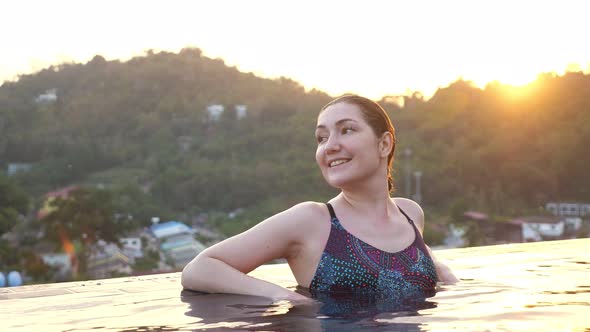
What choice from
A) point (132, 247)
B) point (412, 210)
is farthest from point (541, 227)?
point (412, 210)

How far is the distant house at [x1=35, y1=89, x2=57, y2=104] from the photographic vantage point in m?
42.1

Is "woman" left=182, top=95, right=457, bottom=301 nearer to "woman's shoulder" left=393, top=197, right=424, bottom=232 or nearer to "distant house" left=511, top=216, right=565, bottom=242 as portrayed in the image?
"woman's shoulder" left=393, top=197, right=424, bottom=232

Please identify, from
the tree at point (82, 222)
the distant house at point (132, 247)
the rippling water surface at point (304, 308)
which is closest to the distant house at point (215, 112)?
the distant house at point (132, 247)

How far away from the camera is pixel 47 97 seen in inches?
1668

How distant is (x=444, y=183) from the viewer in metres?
42.7

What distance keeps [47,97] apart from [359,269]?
4306cm

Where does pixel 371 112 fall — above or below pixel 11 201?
below

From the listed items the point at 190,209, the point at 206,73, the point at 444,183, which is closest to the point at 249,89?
the point at 206,73

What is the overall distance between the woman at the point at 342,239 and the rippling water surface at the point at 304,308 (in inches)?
3.1

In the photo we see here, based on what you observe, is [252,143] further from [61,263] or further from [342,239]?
[342,239]

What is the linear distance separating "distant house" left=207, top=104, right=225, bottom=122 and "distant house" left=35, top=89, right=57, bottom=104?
974 centimetres

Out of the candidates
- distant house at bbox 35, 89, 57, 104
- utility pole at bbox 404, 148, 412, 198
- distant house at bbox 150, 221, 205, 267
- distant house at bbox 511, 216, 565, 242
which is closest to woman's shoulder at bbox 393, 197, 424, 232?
distant house at bbox 150, 221, 205, 267

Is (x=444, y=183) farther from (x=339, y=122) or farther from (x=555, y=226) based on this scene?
(x=339, y=122)

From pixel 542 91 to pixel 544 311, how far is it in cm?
4135
